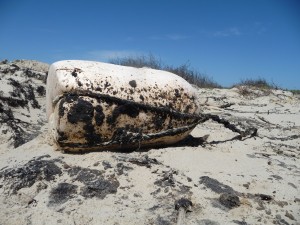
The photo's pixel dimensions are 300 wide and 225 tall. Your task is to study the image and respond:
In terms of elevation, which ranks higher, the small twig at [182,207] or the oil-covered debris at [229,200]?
the oil-covered debris at [229,200]

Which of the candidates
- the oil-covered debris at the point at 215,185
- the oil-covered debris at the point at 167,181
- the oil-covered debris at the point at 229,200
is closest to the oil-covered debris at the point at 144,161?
the oil-covered debris at the point at 167,181

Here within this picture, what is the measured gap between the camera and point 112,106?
128 inches

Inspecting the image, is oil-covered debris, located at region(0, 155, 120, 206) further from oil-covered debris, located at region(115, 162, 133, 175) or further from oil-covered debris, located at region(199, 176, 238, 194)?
oil-covered debris, located at region(199, 176, 238, 194)

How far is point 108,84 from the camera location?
3.31 m

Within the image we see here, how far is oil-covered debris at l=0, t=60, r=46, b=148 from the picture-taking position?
499cm

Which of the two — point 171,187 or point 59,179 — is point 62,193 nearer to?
point 59,179

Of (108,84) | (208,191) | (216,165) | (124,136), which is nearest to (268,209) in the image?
Result: (208,191)

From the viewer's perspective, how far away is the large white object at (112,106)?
3.20 m

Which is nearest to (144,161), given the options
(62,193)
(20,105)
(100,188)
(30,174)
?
(100,188)

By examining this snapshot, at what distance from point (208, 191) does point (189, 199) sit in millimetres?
221

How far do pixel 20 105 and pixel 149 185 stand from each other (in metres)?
4.27

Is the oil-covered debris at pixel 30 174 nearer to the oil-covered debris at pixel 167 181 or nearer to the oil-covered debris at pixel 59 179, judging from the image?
the oil-covered debris at pixel 59 179

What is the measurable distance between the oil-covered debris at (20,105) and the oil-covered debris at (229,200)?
113 inches

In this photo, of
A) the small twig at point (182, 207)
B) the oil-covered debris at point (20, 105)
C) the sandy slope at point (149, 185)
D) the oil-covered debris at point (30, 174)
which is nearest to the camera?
the small twig at point (182, 207)
